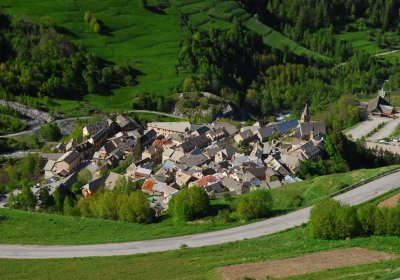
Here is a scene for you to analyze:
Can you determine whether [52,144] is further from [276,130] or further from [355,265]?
[355,265]

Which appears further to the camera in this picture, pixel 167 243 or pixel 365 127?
pixel 365 127

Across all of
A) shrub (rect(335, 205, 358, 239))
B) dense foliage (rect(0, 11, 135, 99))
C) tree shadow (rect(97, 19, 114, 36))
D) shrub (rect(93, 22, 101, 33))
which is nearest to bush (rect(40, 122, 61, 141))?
dense foliage (rect(0, 11, 135, 99))

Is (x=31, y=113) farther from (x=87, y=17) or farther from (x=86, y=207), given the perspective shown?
(x=86, y=207)

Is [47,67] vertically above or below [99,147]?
above

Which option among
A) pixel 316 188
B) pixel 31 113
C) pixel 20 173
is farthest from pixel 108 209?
pixel 31 113

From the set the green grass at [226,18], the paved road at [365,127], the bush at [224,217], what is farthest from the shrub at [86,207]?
the green grass at [226,18]

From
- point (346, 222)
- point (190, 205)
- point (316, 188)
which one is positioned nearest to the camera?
point (346, 222)

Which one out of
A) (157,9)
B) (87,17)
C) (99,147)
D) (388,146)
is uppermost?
(157,9)

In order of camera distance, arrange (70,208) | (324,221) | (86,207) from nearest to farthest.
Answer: (324,221) → (86,207) → (70,208)
